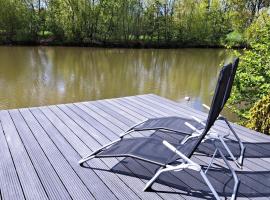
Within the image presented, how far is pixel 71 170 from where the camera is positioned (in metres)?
2.15

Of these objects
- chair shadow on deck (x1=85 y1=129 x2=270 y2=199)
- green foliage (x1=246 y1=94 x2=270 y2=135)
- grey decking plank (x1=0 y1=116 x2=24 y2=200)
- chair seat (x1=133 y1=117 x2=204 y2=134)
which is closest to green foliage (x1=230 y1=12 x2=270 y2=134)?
green foliage (x1=246 y1=94 x2=270 y2=135)

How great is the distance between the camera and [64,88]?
894 cm

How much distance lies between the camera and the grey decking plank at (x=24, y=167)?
6.07 feet

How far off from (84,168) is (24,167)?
45 cm

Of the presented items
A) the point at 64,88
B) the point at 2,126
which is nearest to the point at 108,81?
the point at 64,88

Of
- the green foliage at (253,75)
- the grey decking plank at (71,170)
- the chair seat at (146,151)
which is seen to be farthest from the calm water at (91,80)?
the chair seat at (146,151)

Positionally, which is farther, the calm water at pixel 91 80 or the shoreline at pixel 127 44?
the shoreline at pixel 127 44

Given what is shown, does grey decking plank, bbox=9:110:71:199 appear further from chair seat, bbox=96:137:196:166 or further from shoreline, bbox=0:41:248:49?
shoreline, bbox=0:41:248:49

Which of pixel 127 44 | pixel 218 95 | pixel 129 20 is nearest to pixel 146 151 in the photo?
pixel 218 95

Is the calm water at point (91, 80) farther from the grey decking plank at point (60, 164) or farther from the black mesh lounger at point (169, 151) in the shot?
the black mesh lounger at point (169, 151)

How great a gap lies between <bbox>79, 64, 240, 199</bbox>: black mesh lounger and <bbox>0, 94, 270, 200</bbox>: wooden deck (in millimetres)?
132

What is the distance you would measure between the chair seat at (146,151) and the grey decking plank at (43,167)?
14.3 inches

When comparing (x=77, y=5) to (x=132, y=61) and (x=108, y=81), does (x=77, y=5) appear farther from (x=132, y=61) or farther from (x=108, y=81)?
(x=108, y=81)

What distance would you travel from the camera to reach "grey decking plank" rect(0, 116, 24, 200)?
1.81 metres
